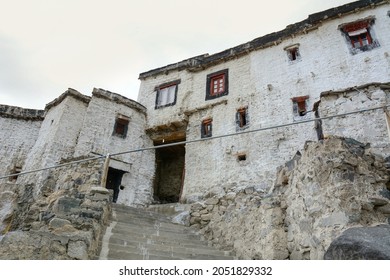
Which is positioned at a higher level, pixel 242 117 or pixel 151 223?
pixel 242 117

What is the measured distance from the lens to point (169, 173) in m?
17.2

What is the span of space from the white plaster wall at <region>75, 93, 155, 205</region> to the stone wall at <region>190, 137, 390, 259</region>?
7.75 metres

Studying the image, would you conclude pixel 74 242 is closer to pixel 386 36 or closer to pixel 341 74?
pixel 341 74

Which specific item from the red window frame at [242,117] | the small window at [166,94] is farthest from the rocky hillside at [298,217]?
the small window at [166,94]

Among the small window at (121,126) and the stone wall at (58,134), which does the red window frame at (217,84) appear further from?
the stone wall at (58,134)

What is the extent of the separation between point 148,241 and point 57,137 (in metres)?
8.98

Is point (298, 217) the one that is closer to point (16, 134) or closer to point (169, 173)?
point (169, 173)

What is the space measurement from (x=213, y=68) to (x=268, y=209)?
11.1 metres

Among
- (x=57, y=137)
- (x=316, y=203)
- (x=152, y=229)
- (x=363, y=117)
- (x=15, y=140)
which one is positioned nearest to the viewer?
(x=316, y=203)

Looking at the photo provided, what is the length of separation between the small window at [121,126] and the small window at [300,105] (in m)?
8.23

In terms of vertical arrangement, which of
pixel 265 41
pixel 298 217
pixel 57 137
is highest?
pixel 265 41

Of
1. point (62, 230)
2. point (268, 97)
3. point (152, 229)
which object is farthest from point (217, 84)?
point (62, 230)

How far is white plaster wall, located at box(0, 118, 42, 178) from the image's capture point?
15250mm

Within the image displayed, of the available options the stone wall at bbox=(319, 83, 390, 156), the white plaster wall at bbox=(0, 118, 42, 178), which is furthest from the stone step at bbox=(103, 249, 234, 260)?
the white plaster wall at bbox=(0, 118, 42, 178)
